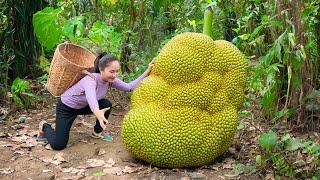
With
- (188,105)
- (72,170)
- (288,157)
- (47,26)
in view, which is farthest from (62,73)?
(288,157)

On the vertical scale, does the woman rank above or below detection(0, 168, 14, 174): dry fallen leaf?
above

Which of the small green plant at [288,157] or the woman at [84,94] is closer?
the small green plant at [288,157]

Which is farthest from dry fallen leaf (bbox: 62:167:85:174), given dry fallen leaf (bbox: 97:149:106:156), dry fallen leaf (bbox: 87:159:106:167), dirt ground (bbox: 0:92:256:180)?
dry fallen leaf (bbox: 97:149:106:156)

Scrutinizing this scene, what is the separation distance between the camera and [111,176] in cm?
376

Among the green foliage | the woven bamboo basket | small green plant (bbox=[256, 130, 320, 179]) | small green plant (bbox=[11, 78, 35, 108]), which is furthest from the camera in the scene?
small green plant (bbox=[11, 78, 35, 108])

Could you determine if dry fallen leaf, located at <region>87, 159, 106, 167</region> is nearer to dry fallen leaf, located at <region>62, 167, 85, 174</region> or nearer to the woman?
dry fallen leaf, located at <region>62, 167, 85, 174</region>

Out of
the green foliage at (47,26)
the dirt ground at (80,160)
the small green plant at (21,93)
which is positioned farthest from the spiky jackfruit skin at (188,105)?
the small green plant at (21,93)

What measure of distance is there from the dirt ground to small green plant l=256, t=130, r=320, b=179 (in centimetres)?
21

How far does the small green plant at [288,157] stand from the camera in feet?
11.1

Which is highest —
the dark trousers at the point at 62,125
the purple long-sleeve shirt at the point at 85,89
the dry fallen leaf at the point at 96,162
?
the purple long-sleeve shirt at the point at 85,89

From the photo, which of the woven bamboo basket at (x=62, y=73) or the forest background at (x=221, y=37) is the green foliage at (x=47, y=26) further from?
the woven bamboo basket at (x=62, y=73)

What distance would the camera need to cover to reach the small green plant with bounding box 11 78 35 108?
17.5 ft

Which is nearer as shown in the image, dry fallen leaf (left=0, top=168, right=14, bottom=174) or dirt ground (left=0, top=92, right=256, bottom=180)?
dirt ground (left=0, top=92, right=256, bottom=180)

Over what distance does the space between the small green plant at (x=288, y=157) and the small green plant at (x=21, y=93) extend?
271 cm
